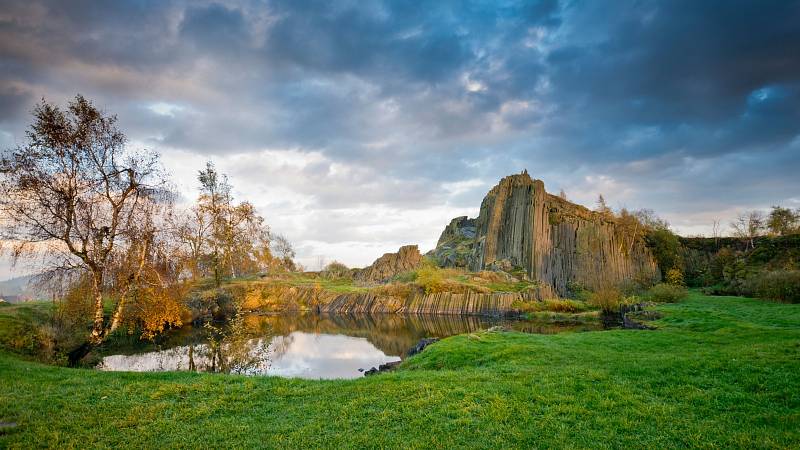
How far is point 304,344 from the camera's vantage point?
24.8 meters

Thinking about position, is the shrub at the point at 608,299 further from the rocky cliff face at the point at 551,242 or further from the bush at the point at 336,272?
the bush at the point at 336,272

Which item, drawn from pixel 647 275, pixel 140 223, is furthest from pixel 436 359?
pixel 647 275

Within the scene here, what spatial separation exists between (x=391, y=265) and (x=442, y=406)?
5769 cm

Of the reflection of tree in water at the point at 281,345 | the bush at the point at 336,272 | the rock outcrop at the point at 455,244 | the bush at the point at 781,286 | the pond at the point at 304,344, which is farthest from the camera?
the rock outcrop at the point at 455,244

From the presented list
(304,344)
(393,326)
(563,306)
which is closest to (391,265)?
(393,326)

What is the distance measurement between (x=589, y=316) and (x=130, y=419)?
31.1m

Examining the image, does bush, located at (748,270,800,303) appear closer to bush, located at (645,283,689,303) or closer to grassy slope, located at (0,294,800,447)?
bush, located at (645,283,689,303)

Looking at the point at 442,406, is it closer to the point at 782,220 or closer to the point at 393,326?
the point at 393,326

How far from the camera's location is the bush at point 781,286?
24.2 metres

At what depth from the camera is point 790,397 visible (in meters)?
6.97

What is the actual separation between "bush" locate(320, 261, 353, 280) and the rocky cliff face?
22.0 m

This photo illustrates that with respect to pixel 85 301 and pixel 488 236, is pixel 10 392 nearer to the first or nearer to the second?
pixel 85 301

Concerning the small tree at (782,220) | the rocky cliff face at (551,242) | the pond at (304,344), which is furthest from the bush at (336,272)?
the small tree at (782,220)

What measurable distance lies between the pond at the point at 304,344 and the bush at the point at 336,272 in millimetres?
25165
